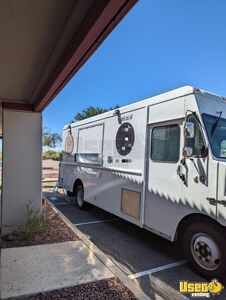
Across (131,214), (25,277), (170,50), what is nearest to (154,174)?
(131,214)

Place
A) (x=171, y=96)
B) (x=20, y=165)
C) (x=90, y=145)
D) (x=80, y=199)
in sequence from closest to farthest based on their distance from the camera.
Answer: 1. (x=171, y=96)
2. (x=20, y=165)
3. (x=90, y=145)
4. (x=80, y=199)

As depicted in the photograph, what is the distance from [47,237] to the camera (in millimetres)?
4703

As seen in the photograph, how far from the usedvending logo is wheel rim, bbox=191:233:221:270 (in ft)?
0.71

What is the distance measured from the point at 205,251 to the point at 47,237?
2.84 m

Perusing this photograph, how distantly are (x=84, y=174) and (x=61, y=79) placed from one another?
455cm

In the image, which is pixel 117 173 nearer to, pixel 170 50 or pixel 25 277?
pixel 25 277

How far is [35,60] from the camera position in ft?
10.1

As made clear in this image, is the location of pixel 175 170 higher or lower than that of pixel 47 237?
higher

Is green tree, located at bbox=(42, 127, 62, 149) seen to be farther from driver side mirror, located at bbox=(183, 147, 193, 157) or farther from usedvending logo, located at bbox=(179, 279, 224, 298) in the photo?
usedvending logo, located at bbox=(179, 279, 224, 298)

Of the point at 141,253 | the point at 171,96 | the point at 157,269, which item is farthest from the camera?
the point at 141,253

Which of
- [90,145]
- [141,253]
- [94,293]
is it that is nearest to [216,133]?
[141,253]

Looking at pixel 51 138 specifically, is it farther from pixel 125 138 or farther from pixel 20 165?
pixel 125 138

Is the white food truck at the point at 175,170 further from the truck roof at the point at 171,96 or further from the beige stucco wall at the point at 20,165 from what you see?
the beige stucco wall at the point at 20,165

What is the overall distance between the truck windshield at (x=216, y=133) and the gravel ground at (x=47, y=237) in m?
3.04
